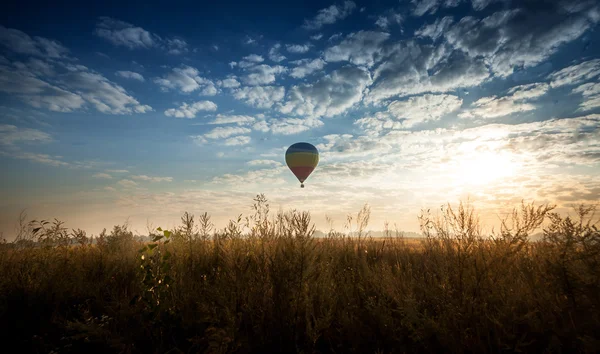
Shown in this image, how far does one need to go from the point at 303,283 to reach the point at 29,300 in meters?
5.20

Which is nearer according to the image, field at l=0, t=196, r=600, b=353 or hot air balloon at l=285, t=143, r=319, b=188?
field at l=0, t=196, r=600, b=353

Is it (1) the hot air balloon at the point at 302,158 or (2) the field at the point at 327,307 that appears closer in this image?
(2) the field at the point at 327,307

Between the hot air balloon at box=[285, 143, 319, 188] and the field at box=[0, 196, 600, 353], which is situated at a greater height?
the hot air balloon at box=[285, 143, 319, 188]

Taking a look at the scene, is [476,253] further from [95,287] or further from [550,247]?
[95,287]

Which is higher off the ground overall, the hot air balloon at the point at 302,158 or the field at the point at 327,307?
the hot air balloon at the point at 302,158

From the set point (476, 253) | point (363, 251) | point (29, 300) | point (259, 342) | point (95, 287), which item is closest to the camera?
point (259, 342)

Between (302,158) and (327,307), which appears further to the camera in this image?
(302,158)

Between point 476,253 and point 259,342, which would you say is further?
point 476,253

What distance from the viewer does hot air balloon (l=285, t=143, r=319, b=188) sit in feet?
83.8

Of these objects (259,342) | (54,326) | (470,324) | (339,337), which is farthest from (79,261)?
(470,324)

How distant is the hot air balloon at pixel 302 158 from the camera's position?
2553 centimetres

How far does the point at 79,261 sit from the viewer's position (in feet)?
24.5

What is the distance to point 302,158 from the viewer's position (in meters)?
25.5

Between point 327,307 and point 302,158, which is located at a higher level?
point 302,158
